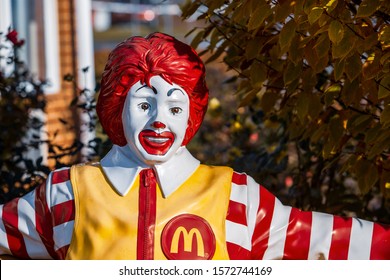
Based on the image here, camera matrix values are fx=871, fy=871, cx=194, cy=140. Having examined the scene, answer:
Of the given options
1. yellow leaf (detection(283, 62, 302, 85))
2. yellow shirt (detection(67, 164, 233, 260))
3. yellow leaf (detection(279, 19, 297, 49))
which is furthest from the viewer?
yellow leaf (detection(283, 62, 302, 85))

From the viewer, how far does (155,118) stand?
100 inches

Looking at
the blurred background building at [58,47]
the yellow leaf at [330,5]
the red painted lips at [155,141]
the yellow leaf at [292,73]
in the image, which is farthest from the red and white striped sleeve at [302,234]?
the blurred background building at [58,47]

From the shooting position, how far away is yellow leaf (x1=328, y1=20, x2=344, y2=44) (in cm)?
258

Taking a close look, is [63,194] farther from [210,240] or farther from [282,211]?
[282,211]

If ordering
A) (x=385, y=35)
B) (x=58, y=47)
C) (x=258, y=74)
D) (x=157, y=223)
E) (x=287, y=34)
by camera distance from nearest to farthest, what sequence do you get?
(x=157, y=223)
(x=385, y=35)
(x=287, y=34)
(x=258, y=74)
(x=58, y=47)

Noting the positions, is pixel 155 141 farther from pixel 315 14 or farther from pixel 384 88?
pixel 384 88

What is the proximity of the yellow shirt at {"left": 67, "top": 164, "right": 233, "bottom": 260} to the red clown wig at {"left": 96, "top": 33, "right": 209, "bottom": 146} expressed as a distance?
0.18 m

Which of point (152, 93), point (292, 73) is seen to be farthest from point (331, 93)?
point (152, 93)

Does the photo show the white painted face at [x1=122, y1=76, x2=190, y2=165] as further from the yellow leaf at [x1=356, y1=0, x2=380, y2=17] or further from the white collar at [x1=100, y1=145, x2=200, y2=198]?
the yellow leaf at [x1=356, y1=0, x2=380, y2=17]

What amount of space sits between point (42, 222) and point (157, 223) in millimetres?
373

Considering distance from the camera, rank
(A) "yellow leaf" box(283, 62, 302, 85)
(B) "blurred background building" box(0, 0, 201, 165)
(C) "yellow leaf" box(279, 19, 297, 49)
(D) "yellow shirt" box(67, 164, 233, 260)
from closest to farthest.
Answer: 1. (D) "yellow shirt" box(67, 164, 233, 260)
2. (C) "yellow leaf" box(279, 19, 297, 49)
3. (A) "yellow leaf" box(283, 62, 302, 85)
4. (B) "blurred background building" box(0, 0, 201, 165)

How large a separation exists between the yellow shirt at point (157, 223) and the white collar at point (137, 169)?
2cm

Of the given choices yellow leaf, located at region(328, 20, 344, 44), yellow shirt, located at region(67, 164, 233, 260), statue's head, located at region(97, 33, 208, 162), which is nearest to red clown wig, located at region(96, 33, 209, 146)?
statue's head, located at region(97, 33, 208, 162)

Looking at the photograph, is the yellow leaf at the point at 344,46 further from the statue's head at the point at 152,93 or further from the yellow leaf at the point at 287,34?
the statue's head at the point at 152,93
